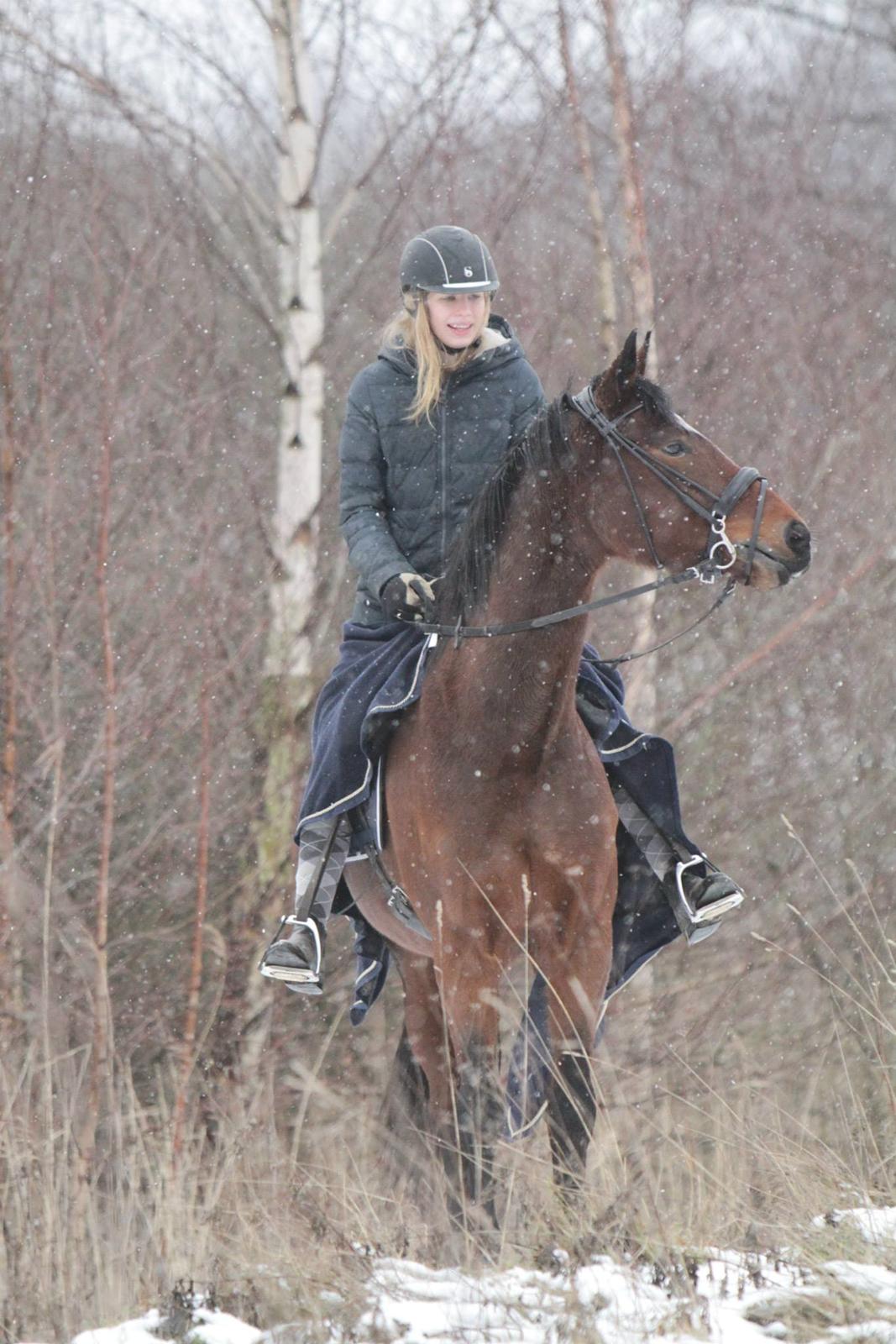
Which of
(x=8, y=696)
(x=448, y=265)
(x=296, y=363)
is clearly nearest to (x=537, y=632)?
(x=448, y=265)

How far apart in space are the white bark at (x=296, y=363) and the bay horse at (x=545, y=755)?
413cm

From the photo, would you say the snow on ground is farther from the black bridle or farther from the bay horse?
the black bridle

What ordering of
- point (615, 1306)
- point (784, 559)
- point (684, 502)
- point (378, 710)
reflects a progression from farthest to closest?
point (378, 710), point (684, 502), point (784, 559), point (615, 1306)

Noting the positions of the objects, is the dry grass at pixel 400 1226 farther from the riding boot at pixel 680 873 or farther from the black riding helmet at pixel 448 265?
the black riding helmet at pixel 448 265

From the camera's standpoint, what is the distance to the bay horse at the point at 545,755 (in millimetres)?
4258

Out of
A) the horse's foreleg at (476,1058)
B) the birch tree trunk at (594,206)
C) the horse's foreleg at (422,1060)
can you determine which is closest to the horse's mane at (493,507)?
the horse's foreleg at (476,1058)

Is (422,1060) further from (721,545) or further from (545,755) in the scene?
(721,545)

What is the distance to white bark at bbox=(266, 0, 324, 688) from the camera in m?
8.49

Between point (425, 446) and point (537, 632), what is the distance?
36.0 inches

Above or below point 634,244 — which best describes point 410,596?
below

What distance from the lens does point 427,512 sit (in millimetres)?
4961

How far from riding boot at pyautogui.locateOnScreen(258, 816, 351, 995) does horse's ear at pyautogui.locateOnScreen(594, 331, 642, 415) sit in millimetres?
1636

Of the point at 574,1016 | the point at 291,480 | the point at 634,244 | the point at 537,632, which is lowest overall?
the point at 574,1016

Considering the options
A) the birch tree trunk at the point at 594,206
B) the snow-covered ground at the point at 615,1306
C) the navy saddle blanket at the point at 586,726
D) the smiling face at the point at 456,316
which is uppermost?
the birch tree trunk at the point at 594,206
